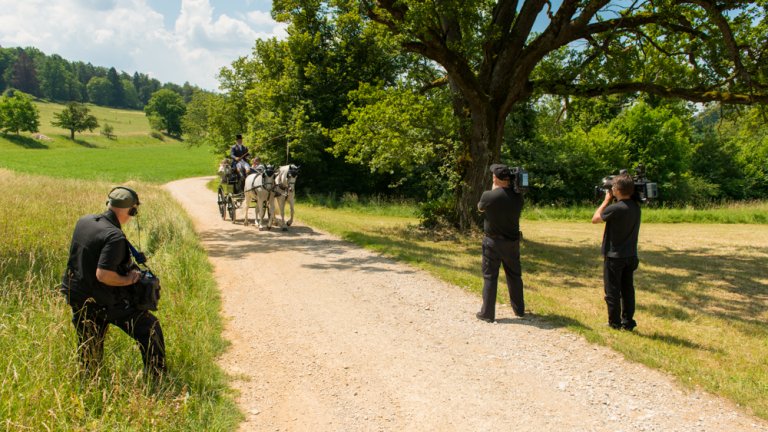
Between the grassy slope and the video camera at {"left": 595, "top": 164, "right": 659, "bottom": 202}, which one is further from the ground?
the video camera at {"left": 595, "top": 164, "right": 659, "bottom": 202}

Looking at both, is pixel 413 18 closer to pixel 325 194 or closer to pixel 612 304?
pixel 612 304

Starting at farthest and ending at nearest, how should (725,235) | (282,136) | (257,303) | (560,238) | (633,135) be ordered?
(633,135) → (282,136) → (725,235) → (560,238) → (257,303)

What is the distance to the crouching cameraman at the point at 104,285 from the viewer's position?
367 centimetres

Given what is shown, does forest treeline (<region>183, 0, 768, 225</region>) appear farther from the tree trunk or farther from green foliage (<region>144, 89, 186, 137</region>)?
green foliage (<region>144, 89, 186, 137</region>)

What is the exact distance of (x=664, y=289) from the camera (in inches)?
353

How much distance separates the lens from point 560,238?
15.8 metres

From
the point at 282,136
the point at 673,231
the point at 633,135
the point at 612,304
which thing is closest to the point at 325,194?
the point at 282,136

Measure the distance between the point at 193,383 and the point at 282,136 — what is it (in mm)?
21771

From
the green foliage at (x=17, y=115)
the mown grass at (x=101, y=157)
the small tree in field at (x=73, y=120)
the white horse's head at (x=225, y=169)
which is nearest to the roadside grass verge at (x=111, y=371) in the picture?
the white horse's head at (x=225, y=169)

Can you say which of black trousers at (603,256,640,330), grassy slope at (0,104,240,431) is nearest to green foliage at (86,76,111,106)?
grassy slope at (0,104,240,431)

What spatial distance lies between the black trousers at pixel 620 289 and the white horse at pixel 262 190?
386 inches

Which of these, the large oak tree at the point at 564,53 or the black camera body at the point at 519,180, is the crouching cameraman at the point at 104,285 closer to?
the black camera body at the point at 519,180

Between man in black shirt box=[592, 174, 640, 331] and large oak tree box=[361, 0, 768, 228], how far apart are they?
6.58 metres

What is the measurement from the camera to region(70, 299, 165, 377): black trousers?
12.6 ft
